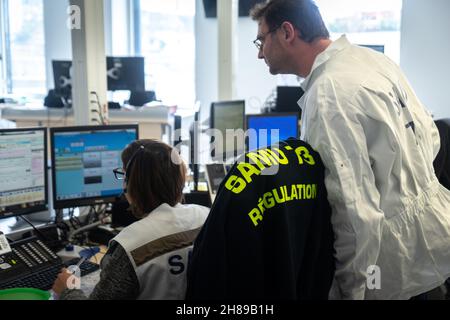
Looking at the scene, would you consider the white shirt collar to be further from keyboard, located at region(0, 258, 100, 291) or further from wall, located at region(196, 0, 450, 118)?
wall, located at region(196, 0, 450, 118)

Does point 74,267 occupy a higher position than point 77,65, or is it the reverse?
point 77,65

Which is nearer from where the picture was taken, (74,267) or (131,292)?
(131,292)

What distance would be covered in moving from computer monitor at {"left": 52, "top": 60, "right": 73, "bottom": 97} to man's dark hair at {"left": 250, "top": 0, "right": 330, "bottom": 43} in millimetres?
3600

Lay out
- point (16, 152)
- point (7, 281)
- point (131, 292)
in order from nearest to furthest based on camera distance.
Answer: point (131, 292), point (7, 281), point (16, 152)

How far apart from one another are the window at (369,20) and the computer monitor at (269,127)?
2.90 meters

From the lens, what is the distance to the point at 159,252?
1.37 m

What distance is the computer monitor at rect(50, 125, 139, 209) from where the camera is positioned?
2109 mm

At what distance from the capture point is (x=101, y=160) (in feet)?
7.25

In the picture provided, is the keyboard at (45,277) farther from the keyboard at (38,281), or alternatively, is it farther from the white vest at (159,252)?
the white vest at (159,252)

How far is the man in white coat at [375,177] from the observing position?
3.74 ft

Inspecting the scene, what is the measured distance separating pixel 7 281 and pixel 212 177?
129 centimetres

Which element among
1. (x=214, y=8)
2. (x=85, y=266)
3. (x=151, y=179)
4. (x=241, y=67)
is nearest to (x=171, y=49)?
(x=214, y=8)

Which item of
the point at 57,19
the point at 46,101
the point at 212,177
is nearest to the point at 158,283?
the point at 212,177

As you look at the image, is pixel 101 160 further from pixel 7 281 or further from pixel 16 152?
pixel 7 281
